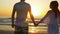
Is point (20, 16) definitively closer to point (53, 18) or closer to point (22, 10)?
point (22, 10)

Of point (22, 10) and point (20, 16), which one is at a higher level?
point (22, 10)

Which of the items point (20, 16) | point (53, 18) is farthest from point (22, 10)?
point (53, 18)

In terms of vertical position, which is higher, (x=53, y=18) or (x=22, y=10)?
(x=22, y=10)

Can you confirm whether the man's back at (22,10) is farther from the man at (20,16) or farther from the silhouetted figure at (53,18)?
the silhouetted figure at (53,18)

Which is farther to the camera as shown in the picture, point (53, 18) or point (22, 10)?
point (22, 10)

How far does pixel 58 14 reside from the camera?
4.45 meters

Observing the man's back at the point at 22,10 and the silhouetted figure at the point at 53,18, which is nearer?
the silhouetted figure at the point at 53,18

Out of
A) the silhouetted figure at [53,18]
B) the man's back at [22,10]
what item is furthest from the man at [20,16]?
the silhouetted figure at [53,18]

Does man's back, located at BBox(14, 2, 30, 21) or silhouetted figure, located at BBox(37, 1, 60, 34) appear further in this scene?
man's back, located at BBox(14, 2, 30, 21)

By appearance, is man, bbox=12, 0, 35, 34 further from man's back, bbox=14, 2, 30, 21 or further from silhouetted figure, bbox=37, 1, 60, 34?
silhouetted figure, bbox=37, 1, 60, 34

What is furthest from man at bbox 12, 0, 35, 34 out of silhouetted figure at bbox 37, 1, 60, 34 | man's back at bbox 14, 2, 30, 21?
silhouetted figure at bbox 37, 1, 60, 34

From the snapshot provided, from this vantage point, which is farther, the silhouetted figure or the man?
the man

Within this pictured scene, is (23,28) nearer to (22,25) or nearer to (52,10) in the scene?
(22,25)

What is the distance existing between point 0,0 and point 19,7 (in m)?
4.84
